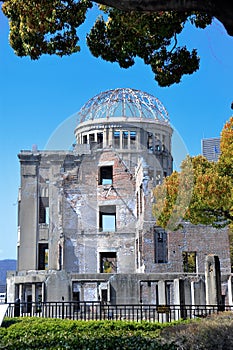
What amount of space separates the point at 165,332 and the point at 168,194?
70.2 feet

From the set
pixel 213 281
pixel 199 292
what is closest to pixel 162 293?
pixel 199 292

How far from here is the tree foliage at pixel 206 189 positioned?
26312 millimetres

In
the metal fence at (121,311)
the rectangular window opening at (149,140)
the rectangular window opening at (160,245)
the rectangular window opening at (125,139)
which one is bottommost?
the metal fence at (121,311)

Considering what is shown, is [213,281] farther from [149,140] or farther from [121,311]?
[149,140]

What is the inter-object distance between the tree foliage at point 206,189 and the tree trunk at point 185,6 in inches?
775

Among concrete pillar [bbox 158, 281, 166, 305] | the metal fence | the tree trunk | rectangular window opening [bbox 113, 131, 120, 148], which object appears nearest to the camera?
the tree trunk

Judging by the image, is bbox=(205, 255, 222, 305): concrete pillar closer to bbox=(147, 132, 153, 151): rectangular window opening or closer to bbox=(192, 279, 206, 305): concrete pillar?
bbox=(192, 279, 206, 305): concrete pillar

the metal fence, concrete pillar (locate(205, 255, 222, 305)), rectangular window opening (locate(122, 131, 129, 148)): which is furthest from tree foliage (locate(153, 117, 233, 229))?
the metal fence

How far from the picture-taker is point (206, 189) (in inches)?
1037

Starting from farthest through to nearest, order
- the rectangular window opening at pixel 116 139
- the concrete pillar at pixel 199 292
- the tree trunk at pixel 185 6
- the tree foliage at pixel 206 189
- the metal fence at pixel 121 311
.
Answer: the rectangular window opening at pixel 116 139 → the tree foliage at pixel 206 189 → the concrete pillar at pixel 199 292 → the metal fence at pixel 121 311 → the tree trunk at pixel 185 6

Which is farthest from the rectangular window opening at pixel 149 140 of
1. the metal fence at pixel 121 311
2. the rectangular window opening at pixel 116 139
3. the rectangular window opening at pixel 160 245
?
the metal fence at pixel 121 311

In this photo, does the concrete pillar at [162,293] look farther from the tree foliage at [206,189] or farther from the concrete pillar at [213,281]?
the concrete pillar at [213,281]

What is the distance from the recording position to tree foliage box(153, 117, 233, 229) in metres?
26.3

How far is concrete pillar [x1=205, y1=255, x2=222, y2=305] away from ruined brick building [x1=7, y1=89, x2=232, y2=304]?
4.55m
